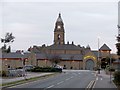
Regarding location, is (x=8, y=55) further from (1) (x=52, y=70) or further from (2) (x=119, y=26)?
(2) (x=119, y=26)

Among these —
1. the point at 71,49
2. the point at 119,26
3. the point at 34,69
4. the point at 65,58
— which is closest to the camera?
the point at 119,26

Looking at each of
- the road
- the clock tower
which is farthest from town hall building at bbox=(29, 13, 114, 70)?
the road

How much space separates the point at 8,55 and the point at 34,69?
190 feet

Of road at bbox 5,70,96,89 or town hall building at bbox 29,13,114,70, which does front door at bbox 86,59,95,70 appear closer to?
town hall building at bbox 29,13,114,70

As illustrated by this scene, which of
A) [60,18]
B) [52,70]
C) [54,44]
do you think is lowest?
[52,70]

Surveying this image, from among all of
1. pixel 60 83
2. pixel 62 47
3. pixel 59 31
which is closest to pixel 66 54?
pixel 62 47

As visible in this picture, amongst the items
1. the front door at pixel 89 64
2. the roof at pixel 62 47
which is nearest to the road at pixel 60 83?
the front door at pixel 89 64

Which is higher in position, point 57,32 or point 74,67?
point 57,32

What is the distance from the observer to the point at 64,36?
580 feet

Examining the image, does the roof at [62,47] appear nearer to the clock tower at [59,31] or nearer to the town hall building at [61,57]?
the town hall building at [61,57]

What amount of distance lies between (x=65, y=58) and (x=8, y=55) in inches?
930

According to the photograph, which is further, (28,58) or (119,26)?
(28,58)

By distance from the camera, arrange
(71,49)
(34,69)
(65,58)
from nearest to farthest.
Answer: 1. (34,69)
2. (65,58)
3. (71,49)

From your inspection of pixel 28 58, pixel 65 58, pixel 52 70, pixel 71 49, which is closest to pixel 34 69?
pixel 52 70
